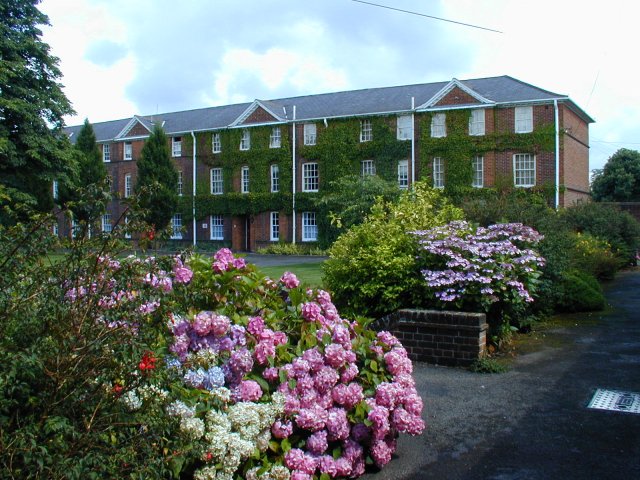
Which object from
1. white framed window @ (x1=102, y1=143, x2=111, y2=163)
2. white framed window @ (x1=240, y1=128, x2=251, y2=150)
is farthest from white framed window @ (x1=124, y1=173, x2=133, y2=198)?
white framed window @ (x1=240, y1=128, x2=251, y2=150)

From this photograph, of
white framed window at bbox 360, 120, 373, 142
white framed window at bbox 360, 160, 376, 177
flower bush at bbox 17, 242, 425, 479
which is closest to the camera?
flower bush at bbox 17, 242, 425, 479

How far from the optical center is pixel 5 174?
28.4 metres

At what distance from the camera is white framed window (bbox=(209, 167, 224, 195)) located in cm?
4316

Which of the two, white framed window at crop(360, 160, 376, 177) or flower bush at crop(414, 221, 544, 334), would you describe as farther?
white framed window at crop(360, 160, 376, 177)

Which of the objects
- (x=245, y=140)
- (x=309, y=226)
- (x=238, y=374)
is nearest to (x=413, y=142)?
(x=309, y=226)

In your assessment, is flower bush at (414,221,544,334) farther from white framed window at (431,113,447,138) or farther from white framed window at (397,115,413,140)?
white framed window at (397,115,413,140)

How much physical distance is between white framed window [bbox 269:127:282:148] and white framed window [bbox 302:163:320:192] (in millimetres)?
2475

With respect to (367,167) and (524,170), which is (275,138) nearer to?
Answer: (367,167)

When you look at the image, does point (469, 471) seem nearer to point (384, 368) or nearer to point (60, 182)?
point (384, 368)

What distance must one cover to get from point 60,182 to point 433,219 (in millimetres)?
24808

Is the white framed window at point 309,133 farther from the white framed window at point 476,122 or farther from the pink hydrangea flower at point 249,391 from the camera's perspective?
the pink hydrangea flower at point 249,391

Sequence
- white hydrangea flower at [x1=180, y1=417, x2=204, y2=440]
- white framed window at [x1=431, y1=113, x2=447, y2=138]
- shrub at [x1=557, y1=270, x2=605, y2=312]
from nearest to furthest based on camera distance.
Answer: white hydrangea flower at [x1=180, y1=417, x2=204, y2=440] → shrub at [x1=557, y1=270, x2=605, y2=312] → white framed window at [x1=431, y1=113, x2=447, y2=138]

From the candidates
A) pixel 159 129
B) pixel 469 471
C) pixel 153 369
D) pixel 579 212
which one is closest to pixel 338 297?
pixel 469 471

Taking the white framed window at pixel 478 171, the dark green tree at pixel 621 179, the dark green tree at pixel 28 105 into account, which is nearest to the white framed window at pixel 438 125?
the white framed window at pixel 478 171
